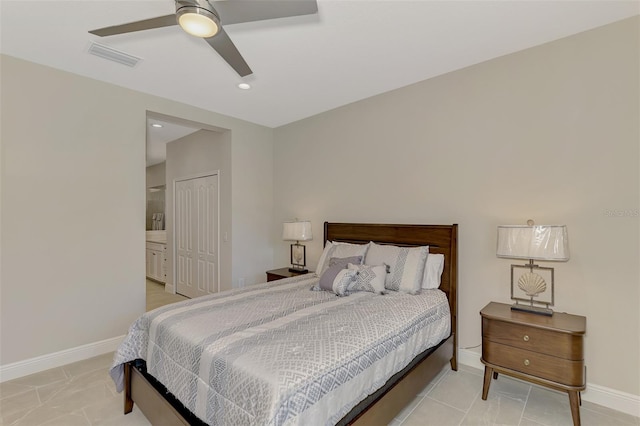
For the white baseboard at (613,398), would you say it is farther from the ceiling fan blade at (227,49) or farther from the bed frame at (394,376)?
the ceiling fan blade at (227,49)

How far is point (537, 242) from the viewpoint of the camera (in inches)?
86.0

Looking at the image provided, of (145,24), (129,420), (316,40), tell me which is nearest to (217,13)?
(145,24)

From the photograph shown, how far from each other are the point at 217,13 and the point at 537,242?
2.48 meters

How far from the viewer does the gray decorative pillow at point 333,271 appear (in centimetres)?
273

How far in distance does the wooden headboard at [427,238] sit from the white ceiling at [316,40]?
151 centimetres

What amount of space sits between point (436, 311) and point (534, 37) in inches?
90.0

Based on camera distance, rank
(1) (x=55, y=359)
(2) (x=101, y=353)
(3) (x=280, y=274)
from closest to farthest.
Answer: (1) (x=55, y=359)
(2) (x=101, y=353)
(3) (x=280, y=274)

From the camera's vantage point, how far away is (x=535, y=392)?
244 centimetres

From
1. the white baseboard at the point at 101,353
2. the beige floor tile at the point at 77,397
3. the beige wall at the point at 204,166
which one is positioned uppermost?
the beige wall at the point at 204,166

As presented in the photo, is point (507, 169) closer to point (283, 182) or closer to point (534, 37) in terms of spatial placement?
point (534, 37)

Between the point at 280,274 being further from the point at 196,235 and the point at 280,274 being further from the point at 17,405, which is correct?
the point at 17,405

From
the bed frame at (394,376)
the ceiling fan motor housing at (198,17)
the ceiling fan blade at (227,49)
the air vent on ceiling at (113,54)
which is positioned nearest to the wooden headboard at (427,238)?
the bed frame at (394,376)

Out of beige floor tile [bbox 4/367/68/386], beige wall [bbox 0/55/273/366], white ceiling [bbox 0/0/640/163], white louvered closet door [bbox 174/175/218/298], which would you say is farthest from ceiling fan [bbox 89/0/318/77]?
white louvered closet door [bbox 174/175/218/298]

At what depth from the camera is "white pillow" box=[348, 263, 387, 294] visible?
2.69 metres
